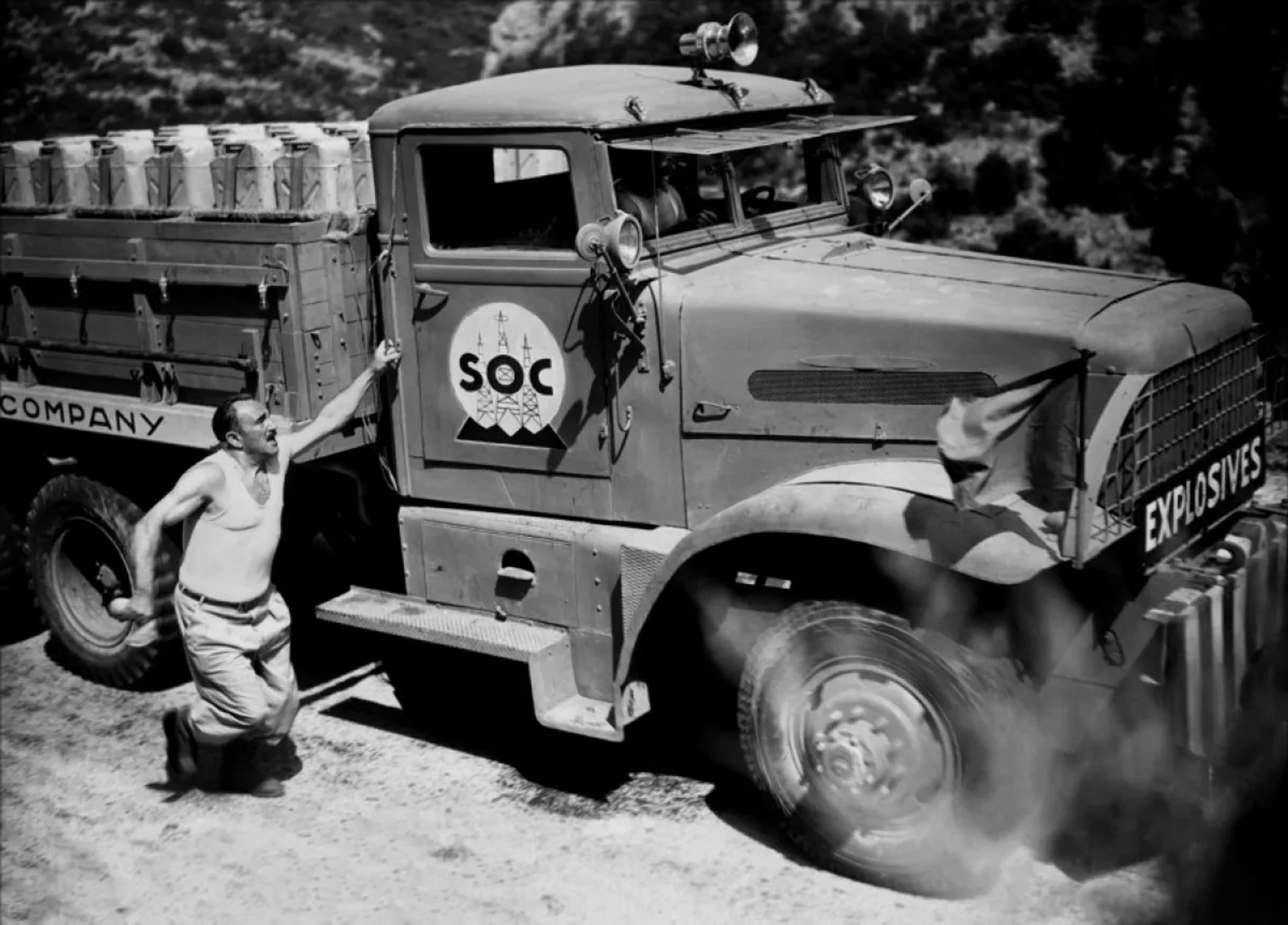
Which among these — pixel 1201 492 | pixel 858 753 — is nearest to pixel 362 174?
pixel 858 753

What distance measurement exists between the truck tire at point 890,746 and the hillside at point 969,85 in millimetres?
8062

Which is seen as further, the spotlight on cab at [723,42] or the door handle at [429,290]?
the door handle at [429,290]

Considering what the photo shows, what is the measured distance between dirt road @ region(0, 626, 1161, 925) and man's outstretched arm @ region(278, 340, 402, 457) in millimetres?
1310

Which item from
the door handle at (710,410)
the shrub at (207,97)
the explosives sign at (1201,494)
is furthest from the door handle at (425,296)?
the shrub at (207,97)

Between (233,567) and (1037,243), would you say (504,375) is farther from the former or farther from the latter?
(1037,243)

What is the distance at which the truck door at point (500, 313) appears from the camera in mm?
5219

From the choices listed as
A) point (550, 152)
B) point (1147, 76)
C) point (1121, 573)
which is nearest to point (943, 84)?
point (1147, 76)

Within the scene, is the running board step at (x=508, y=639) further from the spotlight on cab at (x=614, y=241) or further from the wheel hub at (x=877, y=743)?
the spotlight on cab at (x=614, y=241)

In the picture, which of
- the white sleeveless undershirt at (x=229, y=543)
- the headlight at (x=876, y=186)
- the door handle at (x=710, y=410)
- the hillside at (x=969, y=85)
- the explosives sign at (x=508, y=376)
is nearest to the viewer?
the door handle at (x=710, y=410)

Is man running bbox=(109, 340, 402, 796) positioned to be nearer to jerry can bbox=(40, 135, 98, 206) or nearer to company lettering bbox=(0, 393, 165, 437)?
company lettering bbox=(0, 393, 165, 437)

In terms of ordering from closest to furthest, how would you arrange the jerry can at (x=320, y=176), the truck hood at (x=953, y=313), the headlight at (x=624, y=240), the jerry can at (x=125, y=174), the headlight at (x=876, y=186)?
1. the truck hood at (x=953, y=313)
2. the headlight at (x=624, y=240)
3. the jerry can at (x=320, y=176)
4. the headlight at (x=876, y=186)
5. the jerry can at (x=125, y=174)

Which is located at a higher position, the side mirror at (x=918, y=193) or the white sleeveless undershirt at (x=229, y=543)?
the side mirror at (x=918, y=193)

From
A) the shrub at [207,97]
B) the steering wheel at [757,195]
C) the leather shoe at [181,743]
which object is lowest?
the leather shoe at [181,743]

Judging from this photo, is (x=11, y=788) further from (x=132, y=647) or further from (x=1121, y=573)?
(x=1121, y=573)
